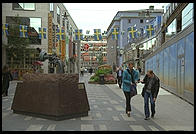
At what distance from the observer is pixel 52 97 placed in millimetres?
7598

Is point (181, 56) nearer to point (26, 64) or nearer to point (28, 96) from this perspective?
point (28, 96)

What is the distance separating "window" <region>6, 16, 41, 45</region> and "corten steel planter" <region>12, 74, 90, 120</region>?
2295 centimetres

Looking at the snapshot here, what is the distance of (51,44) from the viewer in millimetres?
33062

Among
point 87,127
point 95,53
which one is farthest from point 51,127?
point 95,53

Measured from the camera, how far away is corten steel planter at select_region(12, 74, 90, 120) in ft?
24.7

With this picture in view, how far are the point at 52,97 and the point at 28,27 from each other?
26.4 meters

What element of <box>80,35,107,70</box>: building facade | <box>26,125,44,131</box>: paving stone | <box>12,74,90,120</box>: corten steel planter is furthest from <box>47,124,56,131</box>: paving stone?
<box>80,35,107,70</box>: building facade

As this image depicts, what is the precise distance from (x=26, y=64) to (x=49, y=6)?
7.91 metres

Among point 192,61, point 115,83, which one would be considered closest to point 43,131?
point 192,61

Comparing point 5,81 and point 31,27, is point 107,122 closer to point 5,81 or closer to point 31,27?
point 5,81

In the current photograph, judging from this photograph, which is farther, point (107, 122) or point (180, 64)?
point (180, 64)

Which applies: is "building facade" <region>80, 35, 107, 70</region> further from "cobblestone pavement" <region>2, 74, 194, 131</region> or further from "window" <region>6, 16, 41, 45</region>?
"cobblestone pavement" <region>2, 74, 194, 131</region>

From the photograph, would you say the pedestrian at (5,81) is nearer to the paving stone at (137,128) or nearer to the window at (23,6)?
the paving stone at (137,128)

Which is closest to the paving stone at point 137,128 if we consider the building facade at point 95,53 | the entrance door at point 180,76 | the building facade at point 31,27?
the entrance door at point 180,76
